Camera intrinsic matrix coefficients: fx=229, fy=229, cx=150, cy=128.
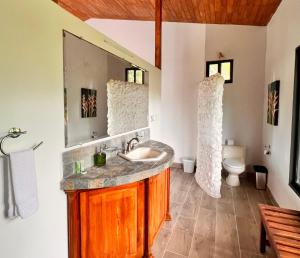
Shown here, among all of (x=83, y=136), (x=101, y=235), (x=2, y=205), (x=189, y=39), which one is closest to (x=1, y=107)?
(x=2, y=205)

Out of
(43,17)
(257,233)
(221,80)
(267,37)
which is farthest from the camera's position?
(267,37)

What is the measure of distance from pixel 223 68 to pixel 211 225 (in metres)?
3.19

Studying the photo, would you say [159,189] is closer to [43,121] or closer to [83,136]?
[83,136]

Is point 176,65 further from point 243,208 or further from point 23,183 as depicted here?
point 23,183

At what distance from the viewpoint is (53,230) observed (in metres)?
1.51

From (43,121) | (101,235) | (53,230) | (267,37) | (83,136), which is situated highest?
(267,37)

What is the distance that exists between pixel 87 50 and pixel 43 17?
0.55m

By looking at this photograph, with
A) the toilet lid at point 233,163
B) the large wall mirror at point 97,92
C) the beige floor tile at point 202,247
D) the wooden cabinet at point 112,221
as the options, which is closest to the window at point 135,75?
the large wall mirror at point 97,92

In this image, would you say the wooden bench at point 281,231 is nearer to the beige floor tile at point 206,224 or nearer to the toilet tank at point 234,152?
the beige floor tile at point 206,224

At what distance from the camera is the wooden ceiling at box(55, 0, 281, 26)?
3.65 metres

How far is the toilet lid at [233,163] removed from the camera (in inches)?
160

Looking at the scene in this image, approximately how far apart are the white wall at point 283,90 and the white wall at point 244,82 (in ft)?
1.81

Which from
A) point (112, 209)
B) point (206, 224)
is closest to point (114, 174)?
point (112, 209)

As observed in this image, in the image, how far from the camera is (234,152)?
14.8 feet
